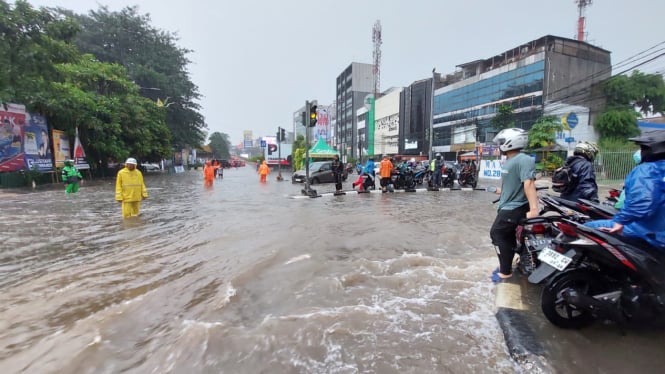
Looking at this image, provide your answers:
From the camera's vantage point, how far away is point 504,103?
3931cm

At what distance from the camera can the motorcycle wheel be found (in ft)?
8.61

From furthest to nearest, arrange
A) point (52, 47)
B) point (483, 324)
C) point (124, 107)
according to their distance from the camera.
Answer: point (124, 107) < point (52, 47) < point (483, 324)

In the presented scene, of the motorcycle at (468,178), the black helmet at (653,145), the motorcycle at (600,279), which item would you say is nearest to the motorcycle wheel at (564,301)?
the motorcycle at (600,279)

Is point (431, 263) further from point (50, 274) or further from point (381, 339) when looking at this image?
point (50, 274)

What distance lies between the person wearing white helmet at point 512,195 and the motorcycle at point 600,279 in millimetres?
712

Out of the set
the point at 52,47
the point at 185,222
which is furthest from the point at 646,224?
the point at 52,47

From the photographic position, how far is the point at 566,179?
432cm

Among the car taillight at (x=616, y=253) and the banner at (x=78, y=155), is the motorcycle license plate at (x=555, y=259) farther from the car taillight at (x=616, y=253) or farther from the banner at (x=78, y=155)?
the banner at (x=78, y=155)

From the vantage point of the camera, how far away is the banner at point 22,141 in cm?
1518

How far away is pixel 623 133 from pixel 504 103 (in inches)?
475

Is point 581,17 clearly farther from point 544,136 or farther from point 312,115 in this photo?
point 312,115

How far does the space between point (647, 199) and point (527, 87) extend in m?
40.8

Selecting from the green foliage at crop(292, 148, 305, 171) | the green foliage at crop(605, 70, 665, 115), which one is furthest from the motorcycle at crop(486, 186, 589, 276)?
the green foliage at crop(605, 70, 665, 115)

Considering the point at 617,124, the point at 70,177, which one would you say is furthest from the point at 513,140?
the point at 617,124
